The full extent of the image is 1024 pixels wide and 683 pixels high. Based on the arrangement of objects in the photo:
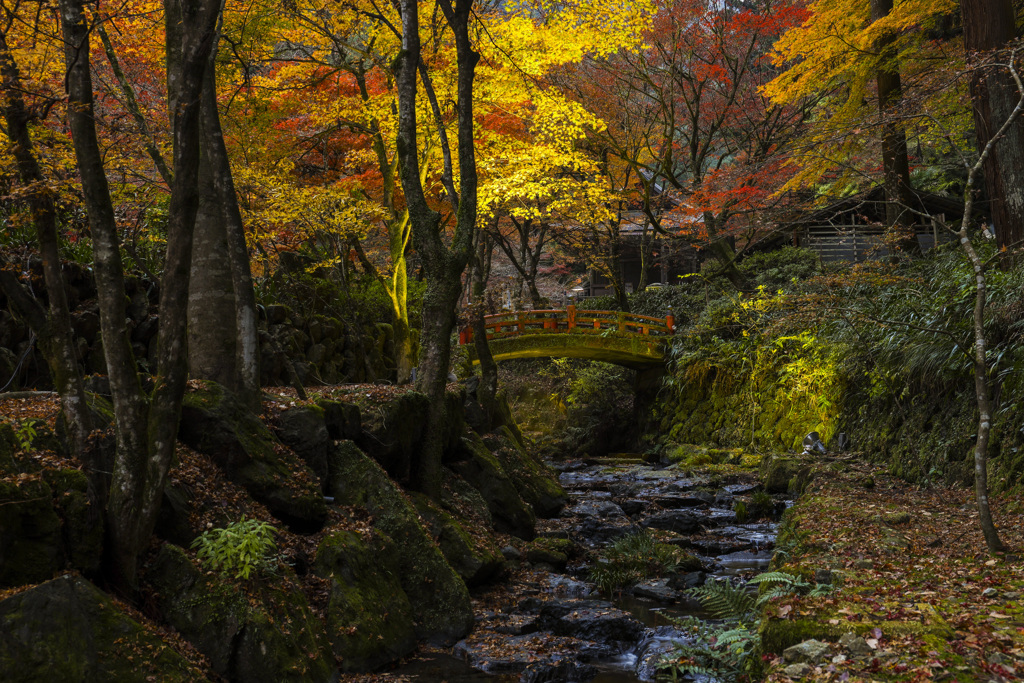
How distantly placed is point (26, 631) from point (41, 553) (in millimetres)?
605

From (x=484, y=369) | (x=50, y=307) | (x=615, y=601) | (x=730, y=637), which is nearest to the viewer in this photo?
(x=50, y=307)

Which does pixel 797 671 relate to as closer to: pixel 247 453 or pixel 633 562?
pixel 247 453

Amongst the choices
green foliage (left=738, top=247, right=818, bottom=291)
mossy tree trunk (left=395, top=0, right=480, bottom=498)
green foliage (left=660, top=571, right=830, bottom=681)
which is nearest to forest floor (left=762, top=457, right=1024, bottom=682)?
green foliage (left=660, top=571, right=830, bottom=681)

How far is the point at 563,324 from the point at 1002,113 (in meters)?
13.7

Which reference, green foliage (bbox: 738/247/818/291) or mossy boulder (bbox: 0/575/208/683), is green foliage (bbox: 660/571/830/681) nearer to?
mossy boulder (bbox: 0/575/208/683)

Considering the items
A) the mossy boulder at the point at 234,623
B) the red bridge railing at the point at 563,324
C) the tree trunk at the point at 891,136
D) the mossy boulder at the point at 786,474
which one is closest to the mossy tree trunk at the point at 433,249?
the mossy boulder at the point at 234,623

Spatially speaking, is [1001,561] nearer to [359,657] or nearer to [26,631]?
[359,657]

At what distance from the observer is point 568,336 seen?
22.1 m

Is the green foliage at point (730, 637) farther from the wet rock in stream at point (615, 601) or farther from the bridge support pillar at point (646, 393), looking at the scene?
the bridge support pillar at point (646, 393)

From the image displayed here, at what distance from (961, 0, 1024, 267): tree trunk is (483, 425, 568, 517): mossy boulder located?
7803mm

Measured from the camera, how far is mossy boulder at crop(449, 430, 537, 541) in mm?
10656

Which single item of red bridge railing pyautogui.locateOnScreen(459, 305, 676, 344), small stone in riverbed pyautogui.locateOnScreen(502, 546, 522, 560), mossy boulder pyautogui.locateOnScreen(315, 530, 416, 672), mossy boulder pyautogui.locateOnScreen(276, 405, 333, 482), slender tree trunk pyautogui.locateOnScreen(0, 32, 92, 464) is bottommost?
small stone in riverbed pyautogui.locateOnScreen(502, 546, 522, 560)

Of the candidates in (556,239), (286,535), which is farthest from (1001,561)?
(556,239)

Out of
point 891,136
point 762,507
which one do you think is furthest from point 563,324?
point 891,136
